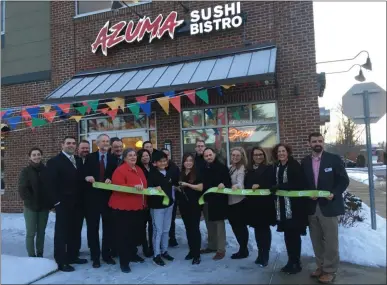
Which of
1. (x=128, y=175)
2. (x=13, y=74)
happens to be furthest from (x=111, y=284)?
(x=13, y=74)

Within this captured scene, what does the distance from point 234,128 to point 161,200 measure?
13.0 feet

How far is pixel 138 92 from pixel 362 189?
38.7ft

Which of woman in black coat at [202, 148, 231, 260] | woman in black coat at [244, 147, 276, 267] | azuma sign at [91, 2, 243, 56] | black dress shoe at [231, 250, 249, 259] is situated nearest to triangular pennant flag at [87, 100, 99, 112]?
azuma sign at [91, 2, 243, 56]

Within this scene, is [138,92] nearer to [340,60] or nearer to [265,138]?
[265,138]

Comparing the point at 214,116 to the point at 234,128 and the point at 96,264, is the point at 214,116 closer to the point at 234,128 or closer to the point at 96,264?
the point at 234,128

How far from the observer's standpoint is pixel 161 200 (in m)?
5.57

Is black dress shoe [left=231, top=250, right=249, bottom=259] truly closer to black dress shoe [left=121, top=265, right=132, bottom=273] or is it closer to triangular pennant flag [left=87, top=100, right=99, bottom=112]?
black dress shoe [left=121, top=265, right=132, bottom=273]

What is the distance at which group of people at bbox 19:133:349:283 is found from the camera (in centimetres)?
493

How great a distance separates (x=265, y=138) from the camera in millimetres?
8734

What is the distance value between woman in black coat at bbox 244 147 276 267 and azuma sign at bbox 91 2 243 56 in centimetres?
474

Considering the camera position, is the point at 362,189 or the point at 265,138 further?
the point at 362,189

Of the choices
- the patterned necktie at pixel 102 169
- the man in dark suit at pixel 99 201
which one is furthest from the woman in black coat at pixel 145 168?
the patterned necktie at pixel 102 169

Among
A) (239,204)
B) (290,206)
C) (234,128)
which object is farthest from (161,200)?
(234,128)

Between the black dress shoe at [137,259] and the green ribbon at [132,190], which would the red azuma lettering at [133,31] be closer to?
the green ribbon at [132,190]
